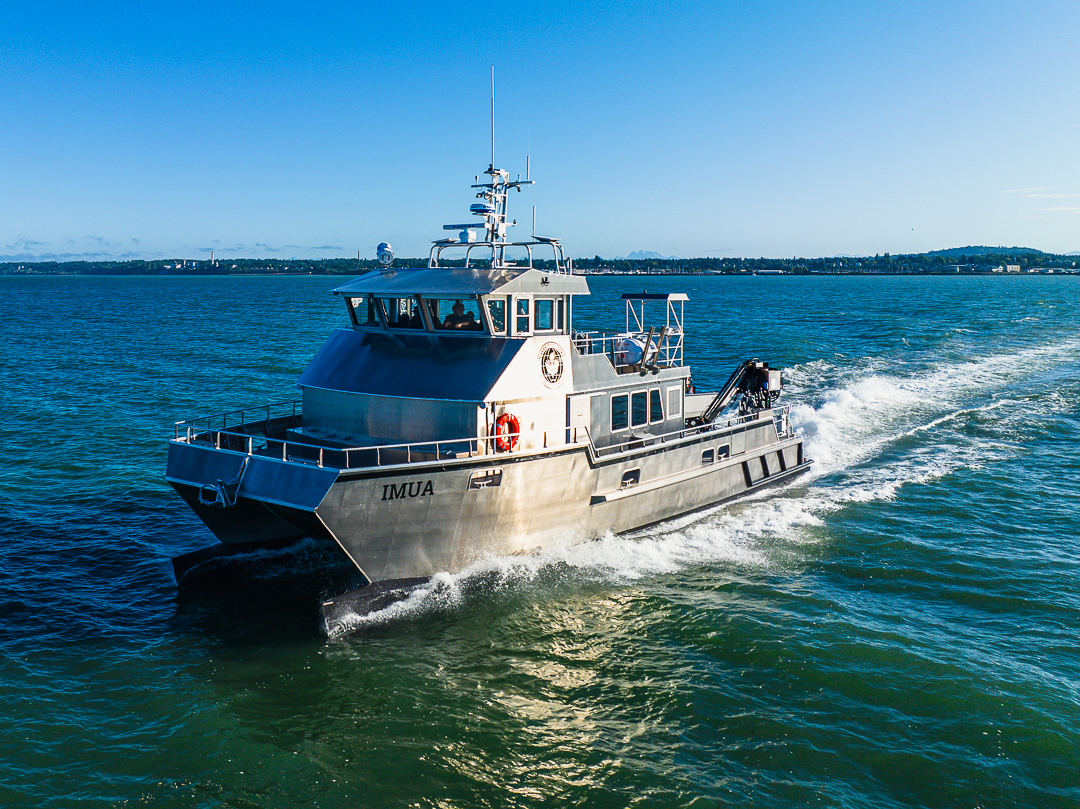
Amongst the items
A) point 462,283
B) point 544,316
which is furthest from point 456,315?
point 544,316

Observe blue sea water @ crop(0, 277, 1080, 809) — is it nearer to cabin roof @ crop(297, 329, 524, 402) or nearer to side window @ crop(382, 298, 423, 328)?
cabin roof @ crop(297, 329, 524, 402)

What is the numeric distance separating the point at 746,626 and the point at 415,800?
6.71 metres

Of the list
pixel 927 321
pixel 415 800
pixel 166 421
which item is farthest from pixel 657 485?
pixel 927 321

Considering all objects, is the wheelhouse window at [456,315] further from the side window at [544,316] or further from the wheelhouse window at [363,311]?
the wheelhouse window at [363,311]

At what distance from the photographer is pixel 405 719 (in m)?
10.4

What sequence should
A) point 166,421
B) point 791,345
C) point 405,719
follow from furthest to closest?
point 791,345 → point 166,421 → point 405,719

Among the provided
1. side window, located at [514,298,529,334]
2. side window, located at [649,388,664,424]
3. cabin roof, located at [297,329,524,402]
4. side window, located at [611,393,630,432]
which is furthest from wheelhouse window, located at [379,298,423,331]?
side window, located at [649,388,664,424]

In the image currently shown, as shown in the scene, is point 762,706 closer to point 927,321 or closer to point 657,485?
point 657,485

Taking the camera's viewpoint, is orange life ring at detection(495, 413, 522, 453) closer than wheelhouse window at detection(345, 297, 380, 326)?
Yes

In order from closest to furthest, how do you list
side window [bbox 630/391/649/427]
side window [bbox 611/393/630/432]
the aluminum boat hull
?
the aluminum boat hull < side window [bbox 611/393/630/432] < side window [bbox 630/391/649/427]

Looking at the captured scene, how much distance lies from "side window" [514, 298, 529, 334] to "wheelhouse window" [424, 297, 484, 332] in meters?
0.71

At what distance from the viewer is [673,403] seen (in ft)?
62.3

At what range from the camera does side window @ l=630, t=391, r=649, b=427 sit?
17875 mm

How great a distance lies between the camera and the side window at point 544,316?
48.7 feet
